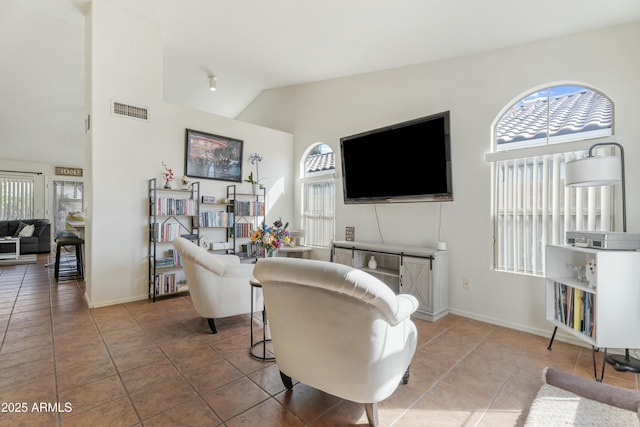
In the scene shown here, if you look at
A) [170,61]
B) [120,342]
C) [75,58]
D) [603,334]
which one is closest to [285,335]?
[120,342]

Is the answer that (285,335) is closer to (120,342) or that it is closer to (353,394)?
(353,394)

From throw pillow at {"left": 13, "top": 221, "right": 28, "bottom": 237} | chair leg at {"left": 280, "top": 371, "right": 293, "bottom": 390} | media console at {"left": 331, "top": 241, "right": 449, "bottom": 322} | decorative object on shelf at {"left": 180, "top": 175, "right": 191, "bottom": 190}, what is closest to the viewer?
chair leg at {"left": 280, "top": 371, "right": 293, "bottom": 390}

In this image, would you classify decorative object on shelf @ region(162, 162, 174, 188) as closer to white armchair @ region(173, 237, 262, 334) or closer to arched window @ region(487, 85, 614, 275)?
white armchair @ region(173, 237, 262, 334)

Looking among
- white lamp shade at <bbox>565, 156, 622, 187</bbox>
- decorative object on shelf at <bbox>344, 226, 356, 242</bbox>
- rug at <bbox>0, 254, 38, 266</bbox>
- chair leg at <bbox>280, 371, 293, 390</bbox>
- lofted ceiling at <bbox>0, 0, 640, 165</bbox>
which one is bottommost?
chair leg at <bbox>280, 371, 293, 390</bbox>

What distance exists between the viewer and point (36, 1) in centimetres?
326

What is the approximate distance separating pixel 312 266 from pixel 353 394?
0.73 metres

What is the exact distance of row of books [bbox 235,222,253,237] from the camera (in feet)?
15.8

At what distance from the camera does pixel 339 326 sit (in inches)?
58.4

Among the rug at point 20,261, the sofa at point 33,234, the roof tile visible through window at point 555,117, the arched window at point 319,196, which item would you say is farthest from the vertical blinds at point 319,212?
the sofa at point 33,234

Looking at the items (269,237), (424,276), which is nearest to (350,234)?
(424,276)

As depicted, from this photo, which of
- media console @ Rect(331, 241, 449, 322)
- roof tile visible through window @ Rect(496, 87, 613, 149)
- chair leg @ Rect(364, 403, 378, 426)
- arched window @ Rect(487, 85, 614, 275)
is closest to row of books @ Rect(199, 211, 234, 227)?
media console @ Rect(331, 241, 449, 322)

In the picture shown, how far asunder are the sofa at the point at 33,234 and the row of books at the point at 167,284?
5711 millimetres

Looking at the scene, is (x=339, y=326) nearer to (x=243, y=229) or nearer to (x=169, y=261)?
(x=169, y=261)

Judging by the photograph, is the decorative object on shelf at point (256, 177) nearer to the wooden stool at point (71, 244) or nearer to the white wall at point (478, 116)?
the white wall at point (478, 116)
